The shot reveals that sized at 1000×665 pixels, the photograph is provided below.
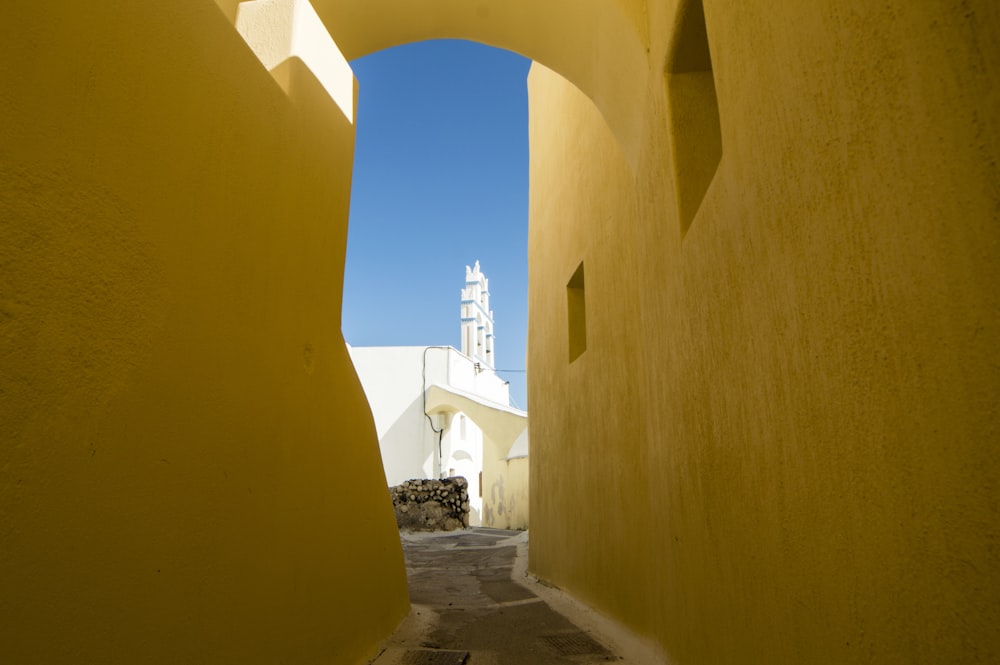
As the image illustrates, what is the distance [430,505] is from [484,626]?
958 cm

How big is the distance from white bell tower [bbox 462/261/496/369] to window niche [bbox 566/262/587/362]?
2463 cm

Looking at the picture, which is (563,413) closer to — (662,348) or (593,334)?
(593,334)

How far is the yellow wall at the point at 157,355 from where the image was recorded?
1.21m

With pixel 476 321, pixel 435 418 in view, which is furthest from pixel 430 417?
pixel 476 321

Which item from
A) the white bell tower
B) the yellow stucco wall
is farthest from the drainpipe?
the yellow stucco wall

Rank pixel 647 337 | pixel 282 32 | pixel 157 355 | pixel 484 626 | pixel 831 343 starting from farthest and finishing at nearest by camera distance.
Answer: pixel 484 626 → pixel 647 337 → pixel 282 32 → pixel 157 355 → pixel 831 343

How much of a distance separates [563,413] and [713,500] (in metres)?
3.46

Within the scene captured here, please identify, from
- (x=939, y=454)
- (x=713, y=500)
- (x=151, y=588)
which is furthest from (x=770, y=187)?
(x=151, y=588)

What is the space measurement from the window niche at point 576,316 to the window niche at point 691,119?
2874 millimetres

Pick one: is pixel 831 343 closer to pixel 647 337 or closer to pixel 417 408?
pixel 647 337

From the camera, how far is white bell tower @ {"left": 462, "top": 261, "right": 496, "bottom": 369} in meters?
32.0

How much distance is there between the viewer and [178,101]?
1.80m

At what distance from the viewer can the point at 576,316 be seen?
5.77m

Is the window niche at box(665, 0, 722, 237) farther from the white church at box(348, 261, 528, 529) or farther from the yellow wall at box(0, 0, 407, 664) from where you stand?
the white church at box(348, 261, 528, 529)
